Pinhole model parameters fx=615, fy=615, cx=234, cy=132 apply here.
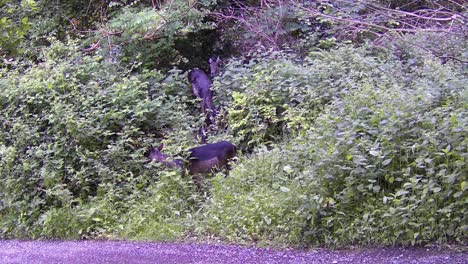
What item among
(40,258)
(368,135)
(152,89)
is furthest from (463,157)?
(152,89)

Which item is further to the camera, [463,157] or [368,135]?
[368,135]

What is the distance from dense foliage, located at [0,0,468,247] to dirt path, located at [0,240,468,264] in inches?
10.9

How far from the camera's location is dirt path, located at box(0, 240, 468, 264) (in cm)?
612

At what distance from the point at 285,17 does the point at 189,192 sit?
5.82 m

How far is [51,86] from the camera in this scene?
1099 centimetres

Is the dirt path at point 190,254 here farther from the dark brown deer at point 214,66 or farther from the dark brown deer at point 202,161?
the dark brown deer at point 214,66

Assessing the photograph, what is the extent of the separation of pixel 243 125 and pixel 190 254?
14.3 ft

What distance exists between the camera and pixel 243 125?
11.0 meters

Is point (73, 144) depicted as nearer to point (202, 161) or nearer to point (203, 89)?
point (202, 161)

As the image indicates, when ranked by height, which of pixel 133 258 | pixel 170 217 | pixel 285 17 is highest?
pixel 285 17

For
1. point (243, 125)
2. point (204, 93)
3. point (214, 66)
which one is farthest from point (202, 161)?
point (214, 66)

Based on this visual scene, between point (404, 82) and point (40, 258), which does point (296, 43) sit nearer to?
point (404, 82)

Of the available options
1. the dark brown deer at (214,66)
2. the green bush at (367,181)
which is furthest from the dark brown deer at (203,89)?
the green bush at (367,181)

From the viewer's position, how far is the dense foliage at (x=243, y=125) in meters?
6.93
